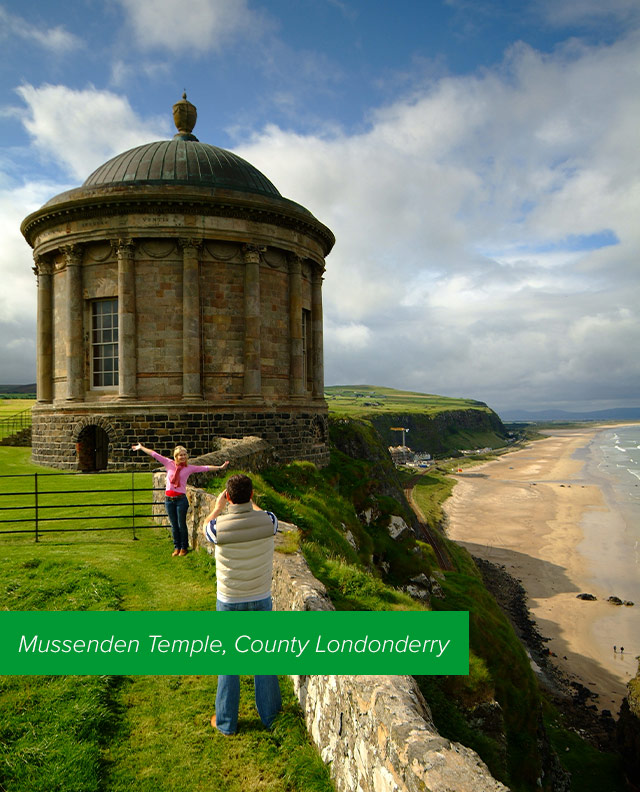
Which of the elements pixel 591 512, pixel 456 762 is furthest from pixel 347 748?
pixel 591 512

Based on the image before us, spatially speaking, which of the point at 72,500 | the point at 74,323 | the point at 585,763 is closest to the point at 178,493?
the point at 72,500

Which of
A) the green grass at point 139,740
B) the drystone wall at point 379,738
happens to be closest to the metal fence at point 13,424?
the green grass at point 139,740

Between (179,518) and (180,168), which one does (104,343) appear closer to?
(180,168)

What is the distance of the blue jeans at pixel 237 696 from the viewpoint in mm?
5160

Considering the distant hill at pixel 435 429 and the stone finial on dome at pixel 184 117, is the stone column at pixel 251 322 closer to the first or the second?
the stone finial on dome at pixel 184 117

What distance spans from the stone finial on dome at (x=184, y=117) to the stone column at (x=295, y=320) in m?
8.70

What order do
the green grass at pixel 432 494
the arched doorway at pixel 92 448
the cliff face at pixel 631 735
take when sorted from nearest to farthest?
the cliff face at pixel 631 735, the arched doorway at pixel 92 448, the green grass at pixel 432 494

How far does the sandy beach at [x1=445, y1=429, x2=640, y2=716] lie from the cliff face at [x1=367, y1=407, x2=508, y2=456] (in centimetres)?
3676

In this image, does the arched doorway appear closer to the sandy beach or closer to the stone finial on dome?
the stone finial on dome

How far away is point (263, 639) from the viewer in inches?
199

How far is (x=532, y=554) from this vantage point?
43969 millimetres

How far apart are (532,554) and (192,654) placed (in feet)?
146

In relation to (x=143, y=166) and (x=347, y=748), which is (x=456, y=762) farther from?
(x=143, y=166)

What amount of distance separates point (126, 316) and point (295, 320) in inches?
293
